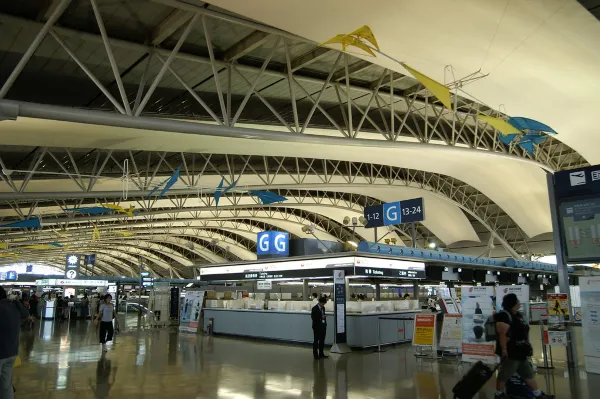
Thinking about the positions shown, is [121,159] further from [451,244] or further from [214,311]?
[451,244]

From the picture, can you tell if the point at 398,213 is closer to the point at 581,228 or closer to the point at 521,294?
the point at 521,294

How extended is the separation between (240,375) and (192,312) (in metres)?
10.9

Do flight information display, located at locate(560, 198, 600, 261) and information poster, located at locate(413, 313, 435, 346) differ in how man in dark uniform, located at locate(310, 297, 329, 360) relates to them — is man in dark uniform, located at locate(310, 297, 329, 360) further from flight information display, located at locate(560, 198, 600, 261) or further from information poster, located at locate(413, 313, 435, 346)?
flight information display, located at locate(560, 198, 600, 261)

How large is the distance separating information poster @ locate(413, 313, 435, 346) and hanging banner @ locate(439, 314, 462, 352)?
394 millimetres

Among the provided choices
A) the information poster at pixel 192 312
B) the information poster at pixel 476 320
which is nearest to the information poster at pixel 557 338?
the information poster at pixel 476 320

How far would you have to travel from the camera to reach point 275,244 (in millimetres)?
16922

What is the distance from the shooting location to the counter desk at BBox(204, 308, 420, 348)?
12.9 m

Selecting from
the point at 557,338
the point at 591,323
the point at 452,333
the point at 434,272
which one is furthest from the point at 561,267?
the point at 434,272

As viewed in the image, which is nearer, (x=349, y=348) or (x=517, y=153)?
(x=349, y=348)

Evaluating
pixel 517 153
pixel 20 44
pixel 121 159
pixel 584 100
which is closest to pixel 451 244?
pixel 517 153

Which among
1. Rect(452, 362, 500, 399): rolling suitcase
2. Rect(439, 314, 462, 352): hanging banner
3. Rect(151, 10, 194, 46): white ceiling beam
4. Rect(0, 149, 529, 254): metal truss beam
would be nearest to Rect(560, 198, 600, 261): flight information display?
Rect(439, 314, 462, 352): hanging banner

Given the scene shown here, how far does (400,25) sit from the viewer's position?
9320 millimetres

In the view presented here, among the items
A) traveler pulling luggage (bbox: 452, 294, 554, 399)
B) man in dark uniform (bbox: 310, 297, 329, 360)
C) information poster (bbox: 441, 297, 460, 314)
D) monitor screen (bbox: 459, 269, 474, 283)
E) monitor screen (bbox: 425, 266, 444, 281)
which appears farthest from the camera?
monitor screen (bbox: 459, 269, 474, 283)

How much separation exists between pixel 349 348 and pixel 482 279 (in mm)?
12560
